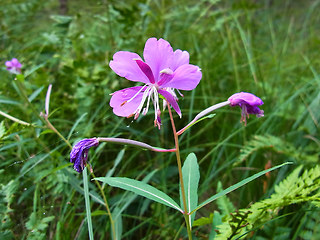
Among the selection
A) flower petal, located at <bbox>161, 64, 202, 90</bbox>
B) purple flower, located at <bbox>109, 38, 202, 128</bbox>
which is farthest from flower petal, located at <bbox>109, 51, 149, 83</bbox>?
flower petal, located at <bbox>161, 64, 202, 90</bbox>

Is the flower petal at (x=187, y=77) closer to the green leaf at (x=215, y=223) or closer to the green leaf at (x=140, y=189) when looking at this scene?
the green leaf at (x=140, y=189)

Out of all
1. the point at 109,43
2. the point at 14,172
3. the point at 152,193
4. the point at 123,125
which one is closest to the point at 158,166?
the point at 123,125

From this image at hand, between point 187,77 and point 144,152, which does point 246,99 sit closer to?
point 187,77

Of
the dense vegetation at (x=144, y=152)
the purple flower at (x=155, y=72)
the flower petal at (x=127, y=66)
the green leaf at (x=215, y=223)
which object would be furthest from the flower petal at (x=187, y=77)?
the green leaf at (x=215, y=223)

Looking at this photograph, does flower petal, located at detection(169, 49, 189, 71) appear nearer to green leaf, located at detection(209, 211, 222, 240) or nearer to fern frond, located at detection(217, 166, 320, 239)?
fern frond, located at detection(217, 166, 320, 239)

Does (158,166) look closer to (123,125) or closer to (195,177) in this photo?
(123,125)

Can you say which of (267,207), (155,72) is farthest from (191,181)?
(155,72)
